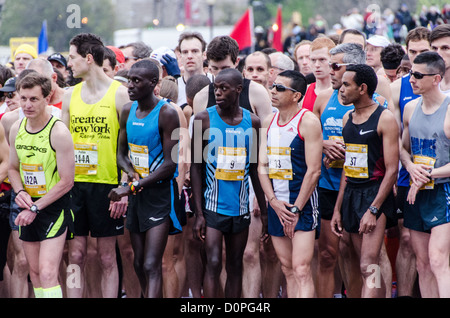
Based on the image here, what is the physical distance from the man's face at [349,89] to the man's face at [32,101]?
2.61 meters

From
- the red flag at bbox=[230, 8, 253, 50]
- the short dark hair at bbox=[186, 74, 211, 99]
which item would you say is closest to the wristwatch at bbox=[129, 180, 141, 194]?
the short dark hair at bbox=[186, 74, 211, 99]

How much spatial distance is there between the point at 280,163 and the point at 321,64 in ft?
5.70

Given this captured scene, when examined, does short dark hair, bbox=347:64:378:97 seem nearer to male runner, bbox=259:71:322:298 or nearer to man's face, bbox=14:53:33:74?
male runner, bbox=259:71:322:298

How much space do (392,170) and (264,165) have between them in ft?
3.59

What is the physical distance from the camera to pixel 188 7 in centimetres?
7162

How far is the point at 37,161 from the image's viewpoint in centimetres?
639

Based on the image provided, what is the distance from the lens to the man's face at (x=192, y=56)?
861 centimetres

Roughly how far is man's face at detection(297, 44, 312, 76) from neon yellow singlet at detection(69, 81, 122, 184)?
154 inches

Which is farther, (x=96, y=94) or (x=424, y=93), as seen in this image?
(x=96, y=94)
